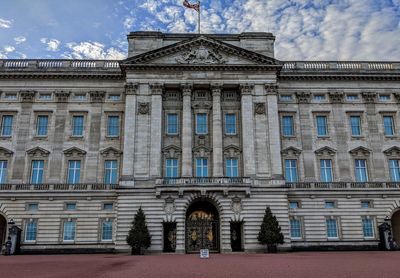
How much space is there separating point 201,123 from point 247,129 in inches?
212

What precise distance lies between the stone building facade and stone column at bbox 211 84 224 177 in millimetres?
118

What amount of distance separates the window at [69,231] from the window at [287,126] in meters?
26.0

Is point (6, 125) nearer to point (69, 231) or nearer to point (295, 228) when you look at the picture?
point (69, 231)

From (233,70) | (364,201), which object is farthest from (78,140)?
(364,201)

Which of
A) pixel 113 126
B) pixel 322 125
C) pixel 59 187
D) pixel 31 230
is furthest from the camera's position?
pixel 322 125

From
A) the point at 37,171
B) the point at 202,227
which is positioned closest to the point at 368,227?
the point at 202,227

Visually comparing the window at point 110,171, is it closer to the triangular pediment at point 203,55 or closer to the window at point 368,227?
the triangular pediment at point 203,55

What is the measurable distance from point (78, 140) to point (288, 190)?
2451 centimetres

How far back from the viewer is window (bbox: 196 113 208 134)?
44625 mm

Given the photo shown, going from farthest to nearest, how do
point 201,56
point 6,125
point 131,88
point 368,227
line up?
1. point 201,56
2. point 6,125
3. point 131,88
4. point 368,227

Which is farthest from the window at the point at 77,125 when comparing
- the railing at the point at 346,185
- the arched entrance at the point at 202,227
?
the railing at the point at 346,185

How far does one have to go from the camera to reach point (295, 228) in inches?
1702

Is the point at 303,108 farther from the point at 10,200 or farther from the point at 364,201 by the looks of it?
the point at 10,200

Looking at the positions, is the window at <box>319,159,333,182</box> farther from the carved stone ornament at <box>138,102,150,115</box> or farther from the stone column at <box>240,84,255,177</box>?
the carved stone ornament at <box>138,102,150,115</box>
